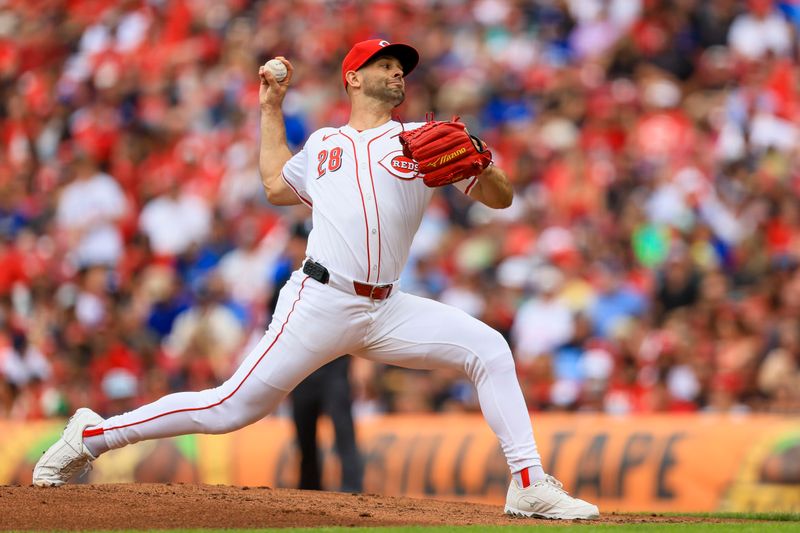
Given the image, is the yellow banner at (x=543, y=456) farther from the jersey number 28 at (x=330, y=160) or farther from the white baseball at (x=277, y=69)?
the white baseball at (x=277, y=69)

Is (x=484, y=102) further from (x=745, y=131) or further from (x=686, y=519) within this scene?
(x=686, y=519)

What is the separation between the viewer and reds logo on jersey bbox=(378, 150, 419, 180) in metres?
5.82

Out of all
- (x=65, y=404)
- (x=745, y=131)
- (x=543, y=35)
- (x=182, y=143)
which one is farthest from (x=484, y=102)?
(x=65, y=404)

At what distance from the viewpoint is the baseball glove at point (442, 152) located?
5566mm

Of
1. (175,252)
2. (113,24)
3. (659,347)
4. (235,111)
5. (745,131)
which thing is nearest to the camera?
(659,347)

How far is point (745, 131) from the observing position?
476 inches

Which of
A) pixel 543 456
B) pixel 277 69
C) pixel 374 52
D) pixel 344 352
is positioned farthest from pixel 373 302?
pixel 543 456

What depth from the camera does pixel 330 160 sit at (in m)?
5.94

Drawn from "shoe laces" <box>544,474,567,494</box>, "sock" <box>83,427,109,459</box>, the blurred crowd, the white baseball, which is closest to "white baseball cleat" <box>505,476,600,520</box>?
"shoe laces" <box>544,474,567,494</box>

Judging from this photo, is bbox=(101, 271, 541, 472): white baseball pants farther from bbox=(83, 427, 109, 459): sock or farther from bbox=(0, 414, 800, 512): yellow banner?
bbox=(0, 414, 800, 512): yellow banner

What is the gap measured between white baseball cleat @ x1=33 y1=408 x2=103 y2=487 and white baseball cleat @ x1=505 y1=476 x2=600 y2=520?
192 centimetres

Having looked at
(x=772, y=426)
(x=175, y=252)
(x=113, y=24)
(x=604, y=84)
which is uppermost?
(x=113, y=24)

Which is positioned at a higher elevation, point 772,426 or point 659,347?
point 659,347

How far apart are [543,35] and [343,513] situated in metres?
9.34
